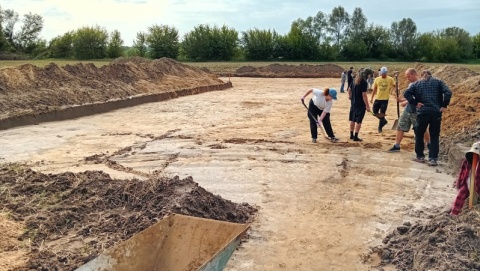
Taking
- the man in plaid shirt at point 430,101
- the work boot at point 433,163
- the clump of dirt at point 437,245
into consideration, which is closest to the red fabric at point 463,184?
the clump of dirt at point 437,245

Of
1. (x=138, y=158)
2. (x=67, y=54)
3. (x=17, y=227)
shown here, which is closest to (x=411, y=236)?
(x=17, y=227)

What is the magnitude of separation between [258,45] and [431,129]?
55.5 meters

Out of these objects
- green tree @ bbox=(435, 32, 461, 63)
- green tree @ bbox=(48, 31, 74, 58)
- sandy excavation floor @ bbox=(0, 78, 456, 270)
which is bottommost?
sandy excavation floor @ bbox=(0, 78, 456, 270)

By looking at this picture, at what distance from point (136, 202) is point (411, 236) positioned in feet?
11.3

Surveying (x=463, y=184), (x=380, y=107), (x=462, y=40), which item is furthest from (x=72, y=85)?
(x=462, y=40)

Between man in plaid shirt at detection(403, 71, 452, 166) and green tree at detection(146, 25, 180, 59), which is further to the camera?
green tree at detection(146, 25, 180, 59)

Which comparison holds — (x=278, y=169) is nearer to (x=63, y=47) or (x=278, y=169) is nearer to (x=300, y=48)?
(x=300, y=48)

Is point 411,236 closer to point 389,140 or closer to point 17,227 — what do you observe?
point 17,227

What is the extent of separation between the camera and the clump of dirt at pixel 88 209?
5453mm

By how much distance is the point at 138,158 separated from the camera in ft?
32.4

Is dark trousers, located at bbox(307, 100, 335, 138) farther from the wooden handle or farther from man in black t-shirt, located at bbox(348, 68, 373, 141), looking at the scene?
the wooden handle

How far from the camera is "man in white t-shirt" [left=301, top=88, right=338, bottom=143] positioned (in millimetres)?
10570

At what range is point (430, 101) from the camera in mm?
8648

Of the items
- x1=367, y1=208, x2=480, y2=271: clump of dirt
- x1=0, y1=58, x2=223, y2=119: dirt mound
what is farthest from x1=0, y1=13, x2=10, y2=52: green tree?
x1=367, y1=208, x2=480, y2=271: clump of dirt
